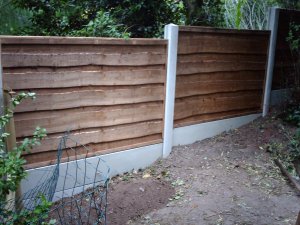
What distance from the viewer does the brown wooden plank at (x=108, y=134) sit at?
4027 mm

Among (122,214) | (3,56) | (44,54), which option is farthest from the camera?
(122,214)

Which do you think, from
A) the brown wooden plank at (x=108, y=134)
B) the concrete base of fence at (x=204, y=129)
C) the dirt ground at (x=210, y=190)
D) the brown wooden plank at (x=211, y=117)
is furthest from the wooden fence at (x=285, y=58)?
the brown wooden plank at (x=108, y=134)

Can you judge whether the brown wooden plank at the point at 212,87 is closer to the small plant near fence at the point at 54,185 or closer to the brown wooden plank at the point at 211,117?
the brown wooden plank at the point at 211,117

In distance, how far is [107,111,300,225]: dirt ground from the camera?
3.91 metres

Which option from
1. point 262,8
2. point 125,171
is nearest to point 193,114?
point 125,171

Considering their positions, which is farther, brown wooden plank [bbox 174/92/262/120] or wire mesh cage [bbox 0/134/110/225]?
brown wooden plank [bbox 174/92/262/120]

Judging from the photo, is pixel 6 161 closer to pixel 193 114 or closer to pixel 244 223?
pixel 244 223

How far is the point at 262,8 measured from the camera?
8844 mm

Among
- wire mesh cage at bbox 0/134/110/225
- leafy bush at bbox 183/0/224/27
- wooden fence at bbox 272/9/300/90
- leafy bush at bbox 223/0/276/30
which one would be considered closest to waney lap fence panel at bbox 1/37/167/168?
wire mesh cage at bbox 0/134/110/225

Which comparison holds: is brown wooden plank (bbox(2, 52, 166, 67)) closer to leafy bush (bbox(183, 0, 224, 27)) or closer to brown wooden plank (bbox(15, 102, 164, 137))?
brown wooden plank (bbox(15, 102, 164, 137))

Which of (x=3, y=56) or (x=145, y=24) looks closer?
(x=3, y=56)

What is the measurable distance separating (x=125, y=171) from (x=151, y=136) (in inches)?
22.2

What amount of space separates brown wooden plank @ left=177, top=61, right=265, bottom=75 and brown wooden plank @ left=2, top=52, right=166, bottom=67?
43cm

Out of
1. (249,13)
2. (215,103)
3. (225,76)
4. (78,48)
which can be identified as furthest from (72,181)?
(249,13)
